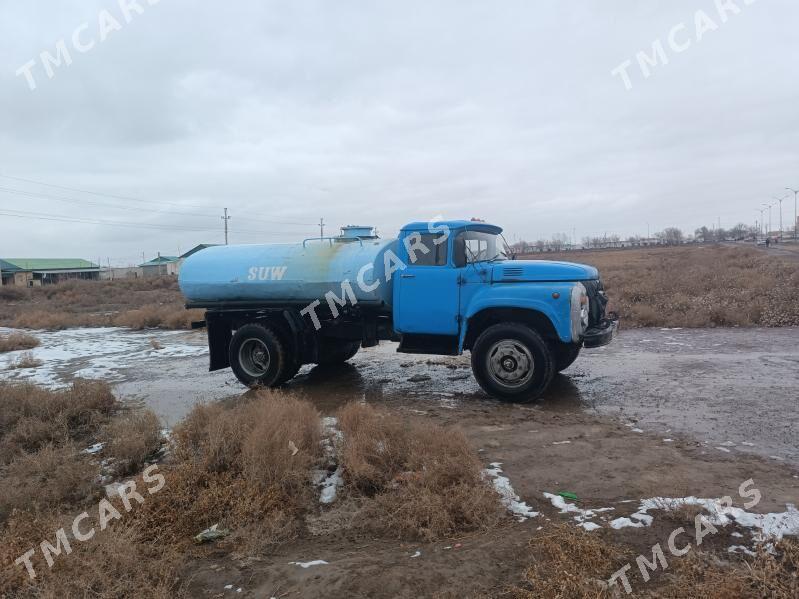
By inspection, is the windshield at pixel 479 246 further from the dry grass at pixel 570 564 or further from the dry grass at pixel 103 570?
the dry grass at pixel 103 570

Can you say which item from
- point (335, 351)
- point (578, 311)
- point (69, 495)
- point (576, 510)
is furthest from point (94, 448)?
point (578, 311)

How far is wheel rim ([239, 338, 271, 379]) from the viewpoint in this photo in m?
9.22

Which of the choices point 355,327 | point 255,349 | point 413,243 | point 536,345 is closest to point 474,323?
point 536,345

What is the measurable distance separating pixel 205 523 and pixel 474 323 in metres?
4.56

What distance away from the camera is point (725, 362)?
30.8 ft

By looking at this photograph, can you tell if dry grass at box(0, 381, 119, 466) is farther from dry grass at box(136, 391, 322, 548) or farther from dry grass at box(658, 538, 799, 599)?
dry grass at box(658, 538, 799, 599)

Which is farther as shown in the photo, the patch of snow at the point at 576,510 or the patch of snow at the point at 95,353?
the patch of snow at the point at 95,353

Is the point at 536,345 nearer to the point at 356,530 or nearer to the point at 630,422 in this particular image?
the point at 630,422

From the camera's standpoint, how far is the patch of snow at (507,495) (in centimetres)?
415

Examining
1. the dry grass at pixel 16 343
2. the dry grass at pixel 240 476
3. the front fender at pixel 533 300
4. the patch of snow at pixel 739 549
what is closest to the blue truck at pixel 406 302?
the front fender at pixel 533 300

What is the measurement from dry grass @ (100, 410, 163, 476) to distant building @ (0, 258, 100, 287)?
68.1 meters

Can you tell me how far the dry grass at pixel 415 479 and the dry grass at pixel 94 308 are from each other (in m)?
A: 15.2

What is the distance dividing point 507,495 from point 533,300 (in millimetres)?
3291

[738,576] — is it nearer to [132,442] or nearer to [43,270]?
[132,442]
